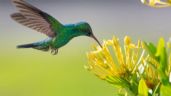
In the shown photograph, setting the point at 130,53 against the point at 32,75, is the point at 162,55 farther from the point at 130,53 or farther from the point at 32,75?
the point at 32,75

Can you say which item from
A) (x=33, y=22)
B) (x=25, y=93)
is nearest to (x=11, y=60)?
(x=25, y=93)

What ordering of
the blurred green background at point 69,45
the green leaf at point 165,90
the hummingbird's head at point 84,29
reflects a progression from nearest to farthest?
the green leaf at point 165,90, the hummingbird's head at point 84,29, the blurred green background at point 69,45

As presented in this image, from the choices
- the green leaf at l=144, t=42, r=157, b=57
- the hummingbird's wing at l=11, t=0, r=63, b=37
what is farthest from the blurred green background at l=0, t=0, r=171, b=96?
the green leaf at l=144, t=42, r=157, b=57

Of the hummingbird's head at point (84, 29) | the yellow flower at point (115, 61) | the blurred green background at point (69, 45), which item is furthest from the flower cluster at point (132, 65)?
the blurred green background at point (69, 45)

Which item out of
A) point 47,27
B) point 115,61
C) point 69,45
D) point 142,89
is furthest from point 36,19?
point 69,45

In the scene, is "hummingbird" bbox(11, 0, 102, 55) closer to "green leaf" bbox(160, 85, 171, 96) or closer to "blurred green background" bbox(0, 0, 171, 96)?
"green leaf" bbox(160, 85, 171, 96)

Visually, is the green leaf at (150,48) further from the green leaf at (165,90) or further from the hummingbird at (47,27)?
the hummingbird at (47,27)

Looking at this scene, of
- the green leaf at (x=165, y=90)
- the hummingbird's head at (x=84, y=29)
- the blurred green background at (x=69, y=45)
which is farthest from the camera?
the blurred green background at (x=69, y=45)
